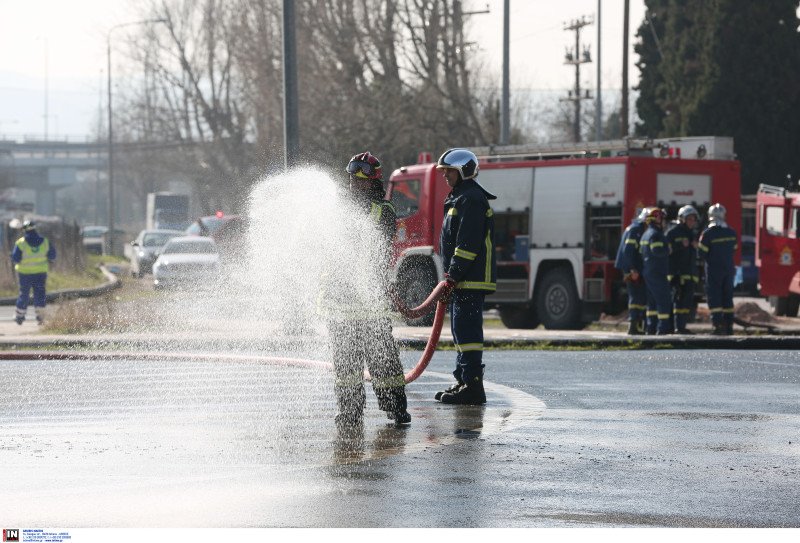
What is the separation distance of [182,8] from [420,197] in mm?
37529

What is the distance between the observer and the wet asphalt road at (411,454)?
5738 millimetres

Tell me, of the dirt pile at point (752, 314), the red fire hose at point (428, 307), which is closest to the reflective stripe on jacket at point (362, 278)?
the red fire hose at point (428, 307)

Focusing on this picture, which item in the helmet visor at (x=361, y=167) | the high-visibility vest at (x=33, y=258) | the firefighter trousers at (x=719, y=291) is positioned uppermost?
the helmet visor at (x=361, y=167)

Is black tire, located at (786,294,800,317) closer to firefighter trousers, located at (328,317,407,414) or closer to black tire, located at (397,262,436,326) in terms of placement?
black tire, located at (397,262,436,326)

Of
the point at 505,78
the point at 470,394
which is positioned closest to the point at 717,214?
the point at 505,78

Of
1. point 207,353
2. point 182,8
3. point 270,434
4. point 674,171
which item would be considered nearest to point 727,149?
point 674,171

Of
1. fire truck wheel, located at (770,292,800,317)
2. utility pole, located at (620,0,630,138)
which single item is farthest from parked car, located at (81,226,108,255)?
fire truck wheel, located at (770,292,800,317)

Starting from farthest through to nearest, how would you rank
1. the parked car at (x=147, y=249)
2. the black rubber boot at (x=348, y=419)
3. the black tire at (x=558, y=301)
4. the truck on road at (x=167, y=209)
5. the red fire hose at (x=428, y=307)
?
the truck on road at (x=167, y=209), the parked car at (x=147, y=249), the black tire at (x=558, y=301), the red fire hose at (x=428, y=307), the black rubber boot at (x=348, y=419)

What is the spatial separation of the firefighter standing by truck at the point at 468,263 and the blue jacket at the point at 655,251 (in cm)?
824

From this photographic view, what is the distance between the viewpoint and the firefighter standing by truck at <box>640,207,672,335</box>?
17.4 metres

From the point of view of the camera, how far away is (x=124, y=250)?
227 ft

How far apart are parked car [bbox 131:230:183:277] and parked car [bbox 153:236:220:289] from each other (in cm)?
620

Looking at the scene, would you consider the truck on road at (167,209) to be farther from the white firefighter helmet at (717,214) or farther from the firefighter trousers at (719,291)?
the firefighter trousers at (719,291)

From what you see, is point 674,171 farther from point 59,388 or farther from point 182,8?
point 182,8
